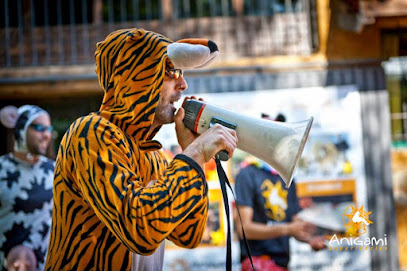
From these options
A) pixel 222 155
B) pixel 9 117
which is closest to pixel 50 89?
pixel 9 117

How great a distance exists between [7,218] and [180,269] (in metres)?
2.37

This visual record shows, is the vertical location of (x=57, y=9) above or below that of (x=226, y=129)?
above

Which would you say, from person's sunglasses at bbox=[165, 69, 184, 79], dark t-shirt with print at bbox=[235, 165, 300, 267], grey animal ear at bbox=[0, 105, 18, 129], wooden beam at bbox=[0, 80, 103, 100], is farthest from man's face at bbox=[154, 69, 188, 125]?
wooden beam at bbox=[0, 80, 103, 100]

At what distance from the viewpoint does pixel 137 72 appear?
6.11 feet

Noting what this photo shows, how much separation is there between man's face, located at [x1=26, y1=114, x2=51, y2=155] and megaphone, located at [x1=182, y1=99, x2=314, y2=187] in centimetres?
281

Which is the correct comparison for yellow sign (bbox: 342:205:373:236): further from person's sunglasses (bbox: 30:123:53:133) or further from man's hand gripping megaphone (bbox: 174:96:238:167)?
man's hand gripping megaphone (bbox: 174:96:238:167)

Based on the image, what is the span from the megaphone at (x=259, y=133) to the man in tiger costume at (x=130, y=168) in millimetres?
61

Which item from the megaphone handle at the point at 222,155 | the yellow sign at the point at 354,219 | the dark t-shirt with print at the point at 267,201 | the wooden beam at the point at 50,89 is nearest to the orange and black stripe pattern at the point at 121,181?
the megaphone handle at the point at 222,155

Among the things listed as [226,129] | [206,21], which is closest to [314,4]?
[206,21]

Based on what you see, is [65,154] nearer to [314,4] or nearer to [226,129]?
[226,129]

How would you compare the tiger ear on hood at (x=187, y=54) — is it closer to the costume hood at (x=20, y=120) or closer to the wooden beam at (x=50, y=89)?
the costume hood at (x=20, y=120)

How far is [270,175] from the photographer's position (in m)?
5.14

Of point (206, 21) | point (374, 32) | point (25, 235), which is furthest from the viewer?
point (206, 21)

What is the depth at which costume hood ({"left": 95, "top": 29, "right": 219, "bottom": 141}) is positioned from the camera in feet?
6.08
